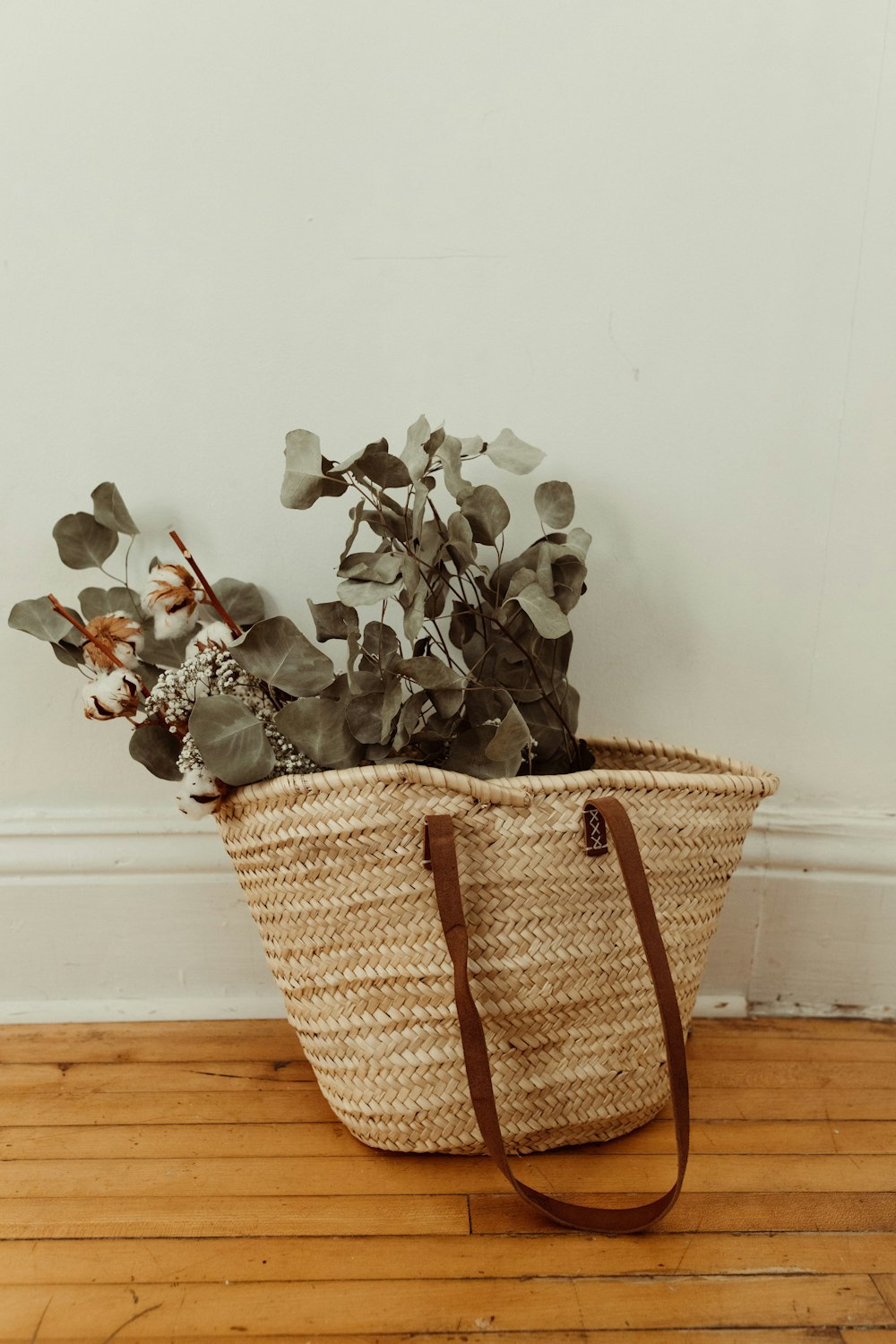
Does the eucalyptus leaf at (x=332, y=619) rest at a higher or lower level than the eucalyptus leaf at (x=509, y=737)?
higher

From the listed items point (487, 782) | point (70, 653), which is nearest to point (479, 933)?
point (487, 782)

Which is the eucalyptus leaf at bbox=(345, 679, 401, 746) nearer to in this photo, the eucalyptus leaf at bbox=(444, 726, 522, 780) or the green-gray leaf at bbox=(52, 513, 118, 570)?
the eucalyptus leaf at bbox=(444, 726, 522, 780)

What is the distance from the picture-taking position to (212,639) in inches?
30.3

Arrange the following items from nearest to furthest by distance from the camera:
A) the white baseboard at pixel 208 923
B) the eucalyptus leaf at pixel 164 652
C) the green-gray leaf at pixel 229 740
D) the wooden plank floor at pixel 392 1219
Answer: the wooden plank floor at pixel 392 1219 → the green-gray leaf at pixel 229 740 → the eucalyptus leaf at pixel 164 652 → the white baseboard at pixel 208 923

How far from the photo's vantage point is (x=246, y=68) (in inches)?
33.7

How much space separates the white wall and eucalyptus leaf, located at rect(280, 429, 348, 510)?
19cm

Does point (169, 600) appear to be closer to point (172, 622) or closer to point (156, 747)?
point (172, 622)

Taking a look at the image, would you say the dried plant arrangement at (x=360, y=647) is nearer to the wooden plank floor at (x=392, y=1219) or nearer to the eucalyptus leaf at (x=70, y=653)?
the eucalyptus leaf at (x=70, y=653)

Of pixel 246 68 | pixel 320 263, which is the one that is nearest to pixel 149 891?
pixel 320 263

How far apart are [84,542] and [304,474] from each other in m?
0.28

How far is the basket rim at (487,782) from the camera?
681 millimetres

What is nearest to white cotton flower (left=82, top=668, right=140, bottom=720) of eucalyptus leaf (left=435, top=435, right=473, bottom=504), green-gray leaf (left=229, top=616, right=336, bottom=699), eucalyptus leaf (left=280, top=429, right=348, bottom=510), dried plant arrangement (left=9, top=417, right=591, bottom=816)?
dried plant arrangement (left=9, top=417, right=591, bottom=816)

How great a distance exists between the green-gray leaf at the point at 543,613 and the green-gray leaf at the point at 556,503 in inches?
4.5

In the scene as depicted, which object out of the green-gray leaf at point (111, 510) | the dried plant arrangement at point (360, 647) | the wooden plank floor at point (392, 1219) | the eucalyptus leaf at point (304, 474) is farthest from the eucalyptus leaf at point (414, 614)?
the wooden plank floor at point (392, 1219)
